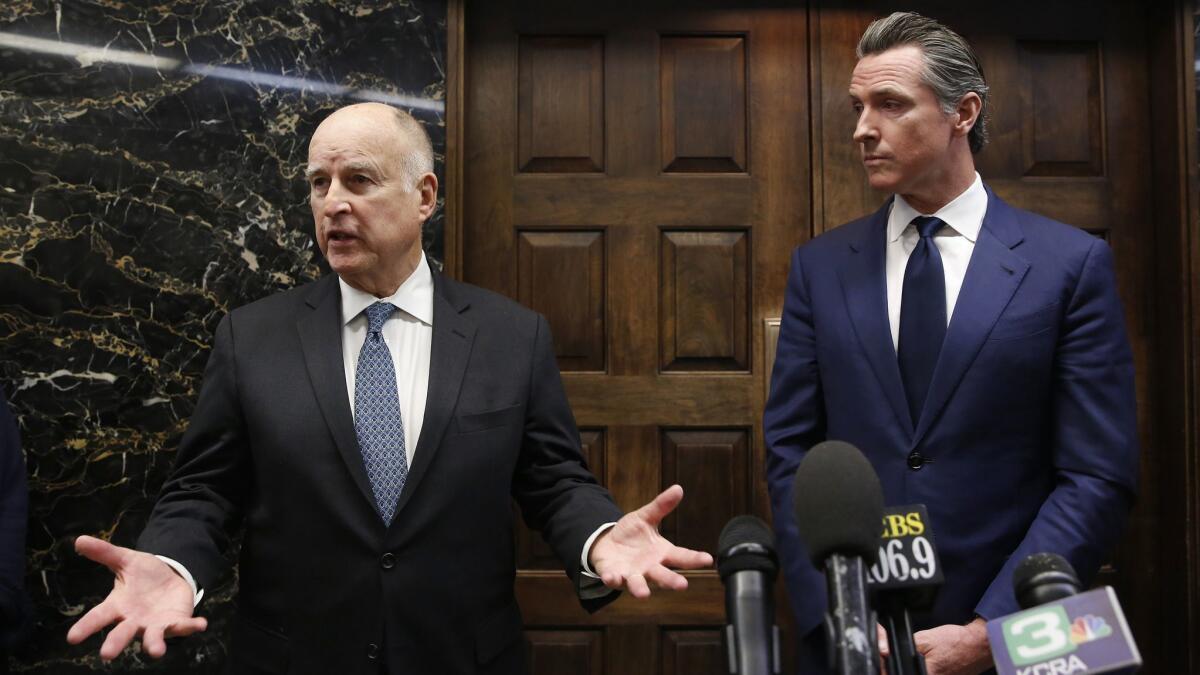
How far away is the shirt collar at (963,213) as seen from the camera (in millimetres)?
1798

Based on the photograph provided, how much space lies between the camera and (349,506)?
1609mm

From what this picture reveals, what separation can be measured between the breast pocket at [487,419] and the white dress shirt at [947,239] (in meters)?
0.70

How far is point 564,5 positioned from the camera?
8.74 feet

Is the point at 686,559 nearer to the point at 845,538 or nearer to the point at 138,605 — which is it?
the point at 845,538

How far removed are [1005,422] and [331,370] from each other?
1.19m

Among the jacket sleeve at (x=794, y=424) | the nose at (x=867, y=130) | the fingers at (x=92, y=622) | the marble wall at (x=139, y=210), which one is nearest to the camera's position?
the fingers at (x=92, y=622)

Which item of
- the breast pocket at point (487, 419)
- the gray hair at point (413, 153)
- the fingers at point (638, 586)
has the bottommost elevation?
the fingers at point (638, 586)

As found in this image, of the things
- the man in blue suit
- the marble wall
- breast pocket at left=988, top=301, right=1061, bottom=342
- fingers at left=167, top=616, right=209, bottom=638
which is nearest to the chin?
the man in blue suit

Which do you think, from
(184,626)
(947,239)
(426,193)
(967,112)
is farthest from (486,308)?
(967,112)

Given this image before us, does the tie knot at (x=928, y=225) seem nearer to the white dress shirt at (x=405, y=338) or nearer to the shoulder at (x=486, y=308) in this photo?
the shoulder at (x=486, y=308)

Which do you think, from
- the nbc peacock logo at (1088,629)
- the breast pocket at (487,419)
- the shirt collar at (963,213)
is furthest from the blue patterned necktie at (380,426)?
the nbc peacock logo at (1088,629)

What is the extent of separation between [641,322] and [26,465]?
1.61m

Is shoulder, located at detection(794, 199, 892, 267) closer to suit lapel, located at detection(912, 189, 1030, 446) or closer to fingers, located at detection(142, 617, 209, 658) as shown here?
suit lapel, located at detection(912, 189, 1030, 446)

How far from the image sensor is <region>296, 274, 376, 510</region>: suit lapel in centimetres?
162
